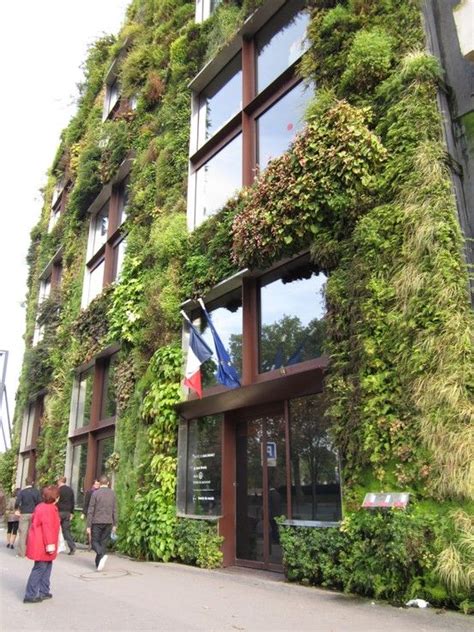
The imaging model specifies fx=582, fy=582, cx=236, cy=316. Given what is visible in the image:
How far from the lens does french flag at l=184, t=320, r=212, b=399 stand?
11094 mm

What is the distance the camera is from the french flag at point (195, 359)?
437 inches

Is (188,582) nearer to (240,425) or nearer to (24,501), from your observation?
(240,425)

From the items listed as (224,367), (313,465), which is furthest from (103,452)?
(313,465)

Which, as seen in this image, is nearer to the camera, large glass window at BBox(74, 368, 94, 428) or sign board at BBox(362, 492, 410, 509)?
sign board at BBox(362, 492, 410, 509)

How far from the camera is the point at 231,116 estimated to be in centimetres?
1358

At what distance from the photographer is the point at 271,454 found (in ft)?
32.5

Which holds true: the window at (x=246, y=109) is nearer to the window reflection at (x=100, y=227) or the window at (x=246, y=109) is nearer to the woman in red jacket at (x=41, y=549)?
the window reflection at (x=100, y=227)

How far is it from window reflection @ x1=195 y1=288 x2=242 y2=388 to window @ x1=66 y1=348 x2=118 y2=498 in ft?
15.4

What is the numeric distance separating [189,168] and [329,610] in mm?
10847

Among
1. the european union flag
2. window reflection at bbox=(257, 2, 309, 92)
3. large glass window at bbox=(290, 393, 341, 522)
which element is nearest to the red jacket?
large glass window at bbox=(290, 393, 341, 522)

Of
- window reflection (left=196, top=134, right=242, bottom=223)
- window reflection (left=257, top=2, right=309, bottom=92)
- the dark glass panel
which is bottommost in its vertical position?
the dark glass panel

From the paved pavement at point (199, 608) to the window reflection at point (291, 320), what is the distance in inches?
140

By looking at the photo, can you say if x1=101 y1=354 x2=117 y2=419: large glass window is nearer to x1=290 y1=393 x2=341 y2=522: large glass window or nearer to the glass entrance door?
the glass entrance door

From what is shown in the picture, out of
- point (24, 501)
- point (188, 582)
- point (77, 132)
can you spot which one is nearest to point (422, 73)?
point (188, 582)
